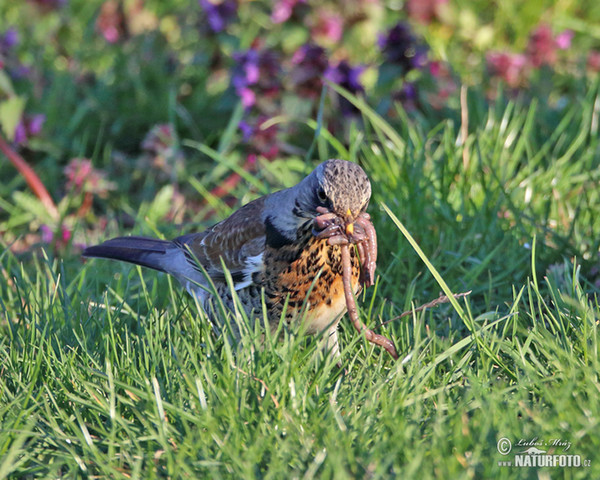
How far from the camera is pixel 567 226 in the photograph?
3715 mm

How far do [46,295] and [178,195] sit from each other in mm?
1716

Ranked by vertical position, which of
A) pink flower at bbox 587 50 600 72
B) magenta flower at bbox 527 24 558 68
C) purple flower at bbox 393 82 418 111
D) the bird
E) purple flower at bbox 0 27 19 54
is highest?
purple flower at bbox 0 27 19 54

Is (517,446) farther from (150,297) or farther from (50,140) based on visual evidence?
(50,140)

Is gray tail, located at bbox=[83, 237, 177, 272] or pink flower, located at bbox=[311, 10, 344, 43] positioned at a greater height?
pink flower, located at bbox=[311, 10, 344, 43]

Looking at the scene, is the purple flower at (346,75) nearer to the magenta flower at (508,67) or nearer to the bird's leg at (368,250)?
the magenta flower at (508,67)

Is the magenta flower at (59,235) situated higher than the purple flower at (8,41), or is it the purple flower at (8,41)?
the purple flower at (8,41)

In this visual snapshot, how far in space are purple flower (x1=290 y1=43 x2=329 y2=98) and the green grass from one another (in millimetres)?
1282

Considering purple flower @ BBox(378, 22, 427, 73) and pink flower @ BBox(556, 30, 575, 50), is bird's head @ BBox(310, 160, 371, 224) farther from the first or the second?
pink flower @ BBox(556, 30, 575, 50)

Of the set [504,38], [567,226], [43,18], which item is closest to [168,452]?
[567,226]

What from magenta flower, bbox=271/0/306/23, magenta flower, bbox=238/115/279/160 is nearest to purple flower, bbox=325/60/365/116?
magenta flower, bbox=238/115/279/160

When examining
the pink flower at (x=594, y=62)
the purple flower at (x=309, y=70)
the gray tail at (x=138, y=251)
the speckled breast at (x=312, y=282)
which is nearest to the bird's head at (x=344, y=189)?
the speckled breast at (x=312, y=282)

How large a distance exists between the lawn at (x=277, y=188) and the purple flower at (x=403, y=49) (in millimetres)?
18

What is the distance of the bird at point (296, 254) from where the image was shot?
2.63 meters

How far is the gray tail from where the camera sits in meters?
3.45
